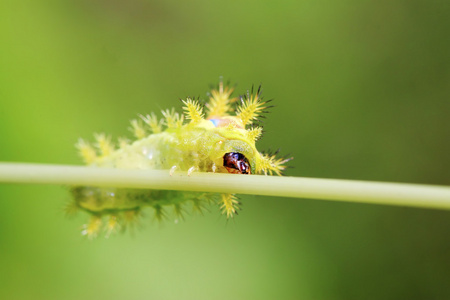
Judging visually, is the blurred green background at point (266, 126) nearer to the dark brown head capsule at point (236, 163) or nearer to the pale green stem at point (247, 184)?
the dark brown head capsule at point (236, 163)

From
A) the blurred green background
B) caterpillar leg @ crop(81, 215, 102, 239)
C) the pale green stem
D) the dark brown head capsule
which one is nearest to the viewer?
the pale green stem

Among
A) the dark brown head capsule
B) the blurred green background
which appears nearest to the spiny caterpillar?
the dark brown head capsule

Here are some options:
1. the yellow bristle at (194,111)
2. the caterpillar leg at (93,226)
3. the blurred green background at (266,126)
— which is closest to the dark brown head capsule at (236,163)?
the yellow bristle at (194,111)

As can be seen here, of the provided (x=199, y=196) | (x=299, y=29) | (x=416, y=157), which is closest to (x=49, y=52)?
(x=299, y=29)

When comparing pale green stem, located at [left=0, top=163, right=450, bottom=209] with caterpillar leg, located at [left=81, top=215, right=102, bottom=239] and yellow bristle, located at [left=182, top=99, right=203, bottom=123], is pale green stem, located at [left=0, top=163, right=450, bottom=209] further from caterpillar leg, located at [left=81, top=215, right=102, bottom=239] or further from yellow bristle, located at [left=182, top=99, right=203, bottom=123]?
caterpillar leg, located at [left=81, top=215, right=102, bottom=239]

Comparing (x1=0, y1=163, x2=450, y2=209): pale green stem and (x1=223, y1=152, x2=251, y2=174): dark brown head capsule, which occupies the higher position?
(x1=223, y1=152, x2=251, y2=174): dark brown head capsule

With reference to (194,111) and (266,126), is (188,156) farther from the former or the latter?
(266,126)

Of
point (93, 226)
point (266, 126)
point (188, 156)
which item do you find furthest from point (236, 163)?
point (266, 126)
